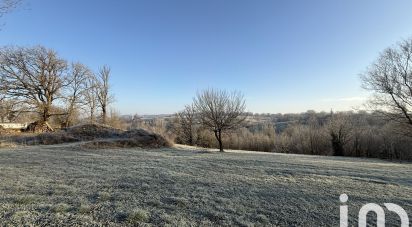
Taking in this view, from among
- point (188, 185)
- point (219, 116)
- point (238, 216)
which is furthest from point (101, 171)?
point (219, 116)

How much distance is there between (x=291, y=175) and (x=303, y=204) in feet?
9.08

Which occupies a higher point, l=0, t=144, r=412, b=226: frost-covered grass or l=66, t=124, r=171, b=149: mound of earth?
l=66, t=124, r=171, b=149: mound of earth

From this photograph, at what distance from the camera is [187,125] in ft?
123

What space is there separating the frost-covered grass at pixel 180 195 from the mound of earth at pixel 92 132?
9394mm

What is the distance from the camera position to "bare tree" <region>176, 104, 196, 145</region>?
36.6 meters

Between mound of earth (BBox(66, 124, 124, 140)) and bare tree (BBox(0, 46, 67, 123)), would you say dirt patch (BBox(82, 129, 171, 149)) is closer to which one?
mound of earth (BBox(66, 124, 124, 140))

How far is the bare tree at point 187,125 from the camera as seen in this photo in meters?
36.6

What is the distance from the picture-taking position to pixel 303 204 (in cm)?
468
